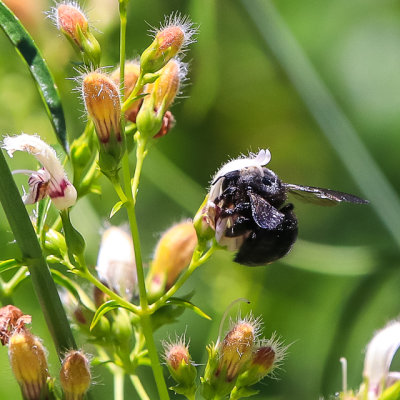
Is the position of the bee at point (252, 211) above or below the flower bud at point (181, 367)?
above

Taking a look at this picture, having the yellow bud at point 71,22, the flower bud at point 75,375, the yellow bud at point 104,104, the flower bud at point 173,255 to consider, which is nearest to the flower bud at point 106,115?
the yellow bud at point 104,104

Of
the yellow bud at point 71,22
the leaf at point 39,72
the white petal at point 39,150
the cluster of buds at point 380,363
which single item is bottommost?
the cluster of buds at point 380,363

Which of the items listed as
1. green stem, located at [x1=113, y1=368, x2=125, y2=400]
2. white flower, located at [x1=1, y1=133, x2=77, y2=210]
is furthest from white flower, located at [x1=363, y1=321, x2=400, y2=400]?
white flower, located at [x1=1, y1=133, x2=77, y2=210]

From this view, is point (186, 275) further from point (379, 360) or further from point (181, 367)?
point (379, 360)

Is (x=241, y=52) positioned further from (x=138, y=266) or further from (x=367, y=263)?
(x=138, y=266)

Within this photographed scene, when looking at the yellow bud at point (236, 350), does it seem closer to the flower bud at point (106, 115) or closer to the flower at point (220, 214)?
the flower at point (220, 214)

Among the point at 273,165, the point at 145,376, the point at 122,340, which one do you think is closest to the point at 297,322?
the point at 145,376

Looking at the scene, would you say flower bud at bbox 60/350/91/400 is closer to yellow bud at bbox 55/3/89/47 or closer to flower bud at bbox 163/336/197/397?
flower bud at bbox 163/336/197/397
